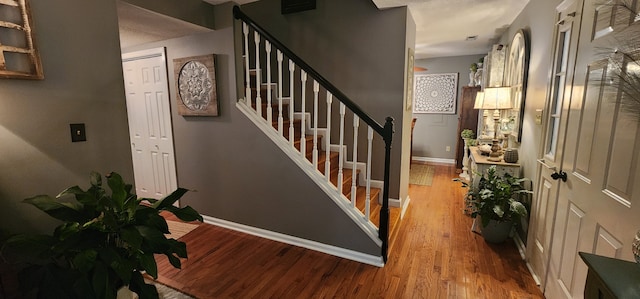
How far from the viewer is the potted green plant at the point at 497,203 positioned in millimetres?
2396

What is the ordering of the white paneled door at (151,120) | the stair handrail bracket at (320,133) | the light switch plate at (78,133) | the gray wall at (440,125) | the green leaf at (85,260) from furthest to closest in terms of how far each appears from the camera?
the gray wall at (440,125)
the white paneled door at (151,120)
the stair handrail bracket at (320,133)
the light switch plate at (78,133)
the green leaf at (85,260)

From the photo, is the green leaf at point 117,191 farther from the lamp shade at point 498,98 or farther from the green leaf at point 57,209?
the lamp shade at point 498,98

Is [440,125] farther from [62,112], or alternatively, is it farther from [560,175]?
[62,112]

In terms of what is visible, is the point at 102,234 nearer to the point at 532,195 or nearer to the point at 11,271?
the point at 11,271

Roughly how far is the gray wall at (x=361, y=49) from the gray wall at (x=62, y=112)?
1892 mm

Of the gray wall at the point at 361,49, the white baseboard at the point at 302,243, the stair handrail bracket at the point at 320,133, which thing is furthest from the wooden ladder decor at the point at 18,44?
the gray wall at the point at 361,49

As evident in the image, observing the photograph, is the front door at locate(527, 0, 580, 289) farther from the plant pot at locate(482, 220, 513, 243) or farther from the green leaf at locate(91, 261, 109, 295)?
the green leaf at locate(91, 261, 109, 295)

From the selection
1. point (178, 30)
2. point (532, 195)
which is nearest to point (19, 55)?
point (178, 30)

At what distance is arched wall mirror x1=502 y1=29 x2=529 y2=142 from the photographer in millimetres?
2619

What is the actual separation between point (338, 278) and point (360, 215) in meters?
0.52

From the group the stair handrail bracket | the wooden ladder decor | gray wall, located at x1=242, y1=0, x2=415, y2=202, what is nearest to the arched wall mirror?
gray wall, located at x1=242, y1=0, x2=415, y2=202

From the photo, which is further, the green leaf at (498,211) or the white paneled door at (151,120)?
the white paneled door at (151,120)

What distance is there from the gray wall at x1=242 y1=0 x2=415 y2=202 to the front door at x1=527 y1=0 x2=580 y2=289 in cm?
124

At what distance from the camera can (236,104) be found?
104 inches
